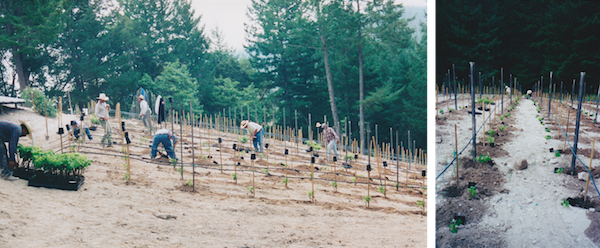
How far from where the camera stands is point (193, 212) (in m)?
4.18

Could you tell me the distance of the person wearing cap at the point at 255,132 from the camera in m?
7.01

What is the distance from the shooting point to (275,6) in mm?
13758

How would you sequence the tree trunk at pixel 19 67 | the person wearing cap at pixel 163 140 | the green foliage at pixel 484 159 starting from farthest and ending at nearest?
the tree trunk at pixel 19 67 < the person wearing cap at pixel 163 140 < the green foliage at pixel 484 159

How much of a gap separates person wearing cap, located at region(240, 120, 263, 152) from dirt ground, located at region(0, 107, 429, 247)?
1.47 meters

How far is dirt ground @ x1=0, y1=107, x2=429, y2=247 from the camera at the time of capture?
344 cm

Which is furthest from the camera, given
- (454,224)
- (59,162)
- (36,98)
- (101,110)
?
(36,98)

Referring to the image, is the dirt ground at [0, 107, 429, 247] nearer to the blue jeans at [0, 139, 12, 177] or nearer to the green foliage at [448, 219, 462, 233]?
the blue jeans at [0, 139, 12, 177]

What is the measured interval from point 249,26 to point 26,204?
12.0 metres

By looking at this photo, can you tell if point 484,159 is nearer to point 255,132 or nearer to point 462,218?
point 462,218

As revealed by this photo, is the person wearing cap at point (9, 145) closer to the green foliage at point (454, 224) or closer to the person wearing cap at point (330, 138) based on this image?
the green foliage at point (454, 224)

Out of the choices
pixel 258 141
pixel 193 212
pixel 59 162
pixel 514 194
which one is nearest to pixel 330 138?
pixel 258 141

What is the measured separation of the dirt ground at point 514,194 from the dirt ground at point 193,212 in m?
2.02

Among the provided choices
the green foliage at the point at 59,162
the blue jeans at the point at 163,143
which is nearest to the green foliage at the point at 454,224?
the green foliage at the point at 59,162

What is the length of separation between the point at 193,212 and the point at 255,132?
300 centimetres
